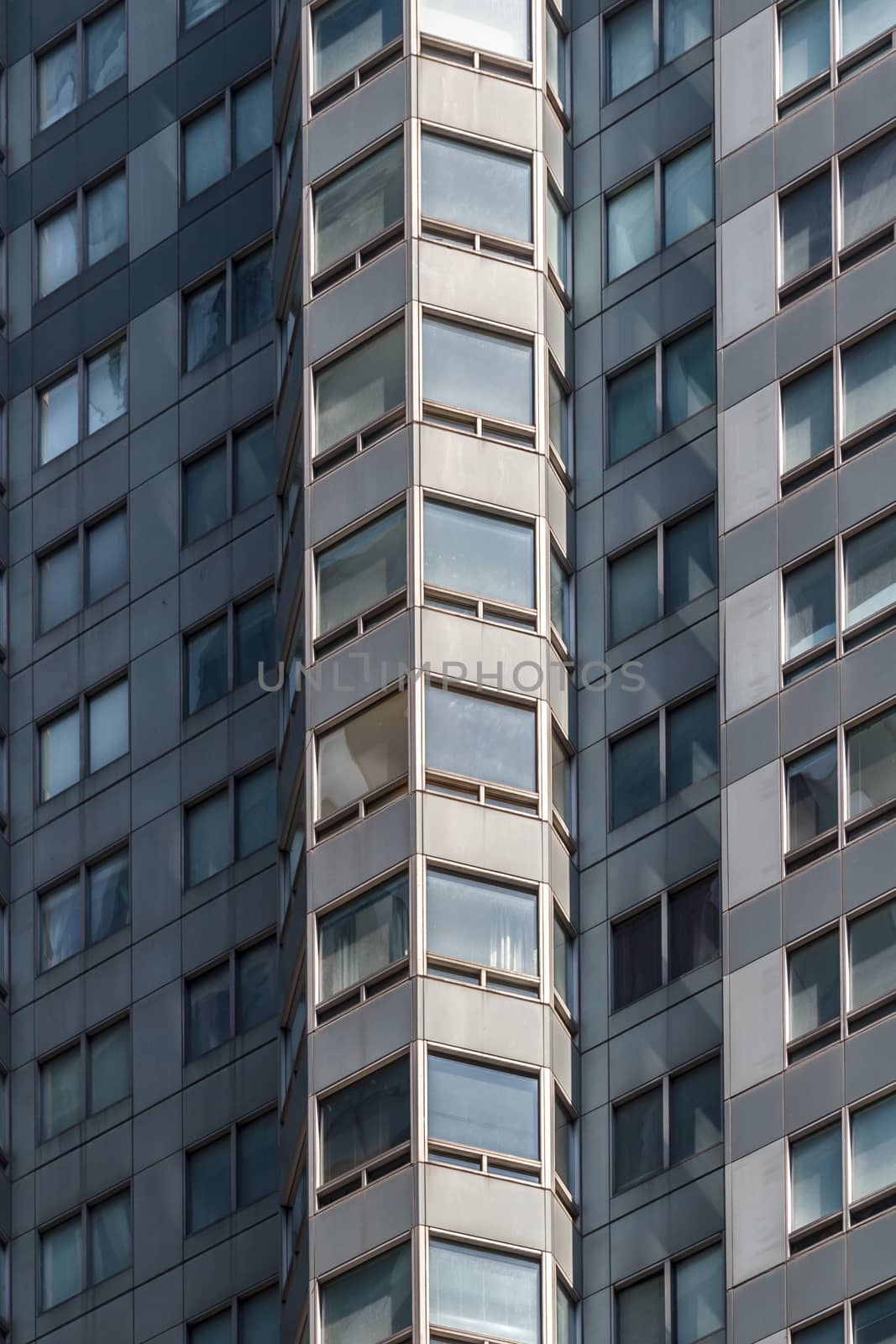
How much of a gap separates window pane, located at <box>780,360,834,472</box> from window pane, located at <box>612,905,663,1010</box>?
267 inches

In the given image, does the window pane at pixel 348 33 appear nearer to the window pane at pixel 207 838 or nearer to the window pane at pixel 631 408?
the window pane at pixel 631 408

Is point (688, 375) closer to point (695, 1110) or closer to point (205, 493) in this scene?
point (205, 493)

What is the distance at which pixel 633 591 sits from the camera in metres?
56.6

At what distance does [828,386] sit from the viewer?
178 ft

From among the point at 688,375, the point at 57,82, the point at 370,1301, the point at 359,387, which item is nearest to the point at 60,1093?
the point at 370,1301

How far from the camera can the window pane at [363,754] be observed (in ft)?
Result: 176

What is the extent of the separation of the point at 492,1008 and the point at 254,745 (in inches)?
402

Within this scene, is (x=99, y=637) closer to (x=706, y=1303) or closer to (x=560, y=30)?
(x=560, y=30)

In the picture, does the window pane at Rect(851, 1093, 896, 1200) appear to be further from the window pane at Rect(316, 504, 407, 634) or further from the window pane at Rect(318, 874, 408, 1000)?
the window pane at Rect(316, 504, 407, 634)

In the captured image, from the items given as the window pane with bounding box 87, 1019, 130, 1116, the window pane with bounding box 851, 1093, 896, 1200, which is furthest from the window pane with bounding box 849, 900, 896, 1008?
the window pane with bounding box 87, 1019, 130, 1116

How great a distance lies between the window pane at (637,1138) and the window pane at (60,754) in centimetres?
1461

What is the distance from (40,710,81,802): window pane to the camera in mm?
64562

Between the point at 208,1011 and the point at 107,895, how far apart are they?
3.52 m

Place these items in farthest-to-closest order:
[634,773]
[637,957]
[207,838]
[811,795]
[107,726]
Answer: [107,726], [207,838], [634,773], [637,957], [811,795]
